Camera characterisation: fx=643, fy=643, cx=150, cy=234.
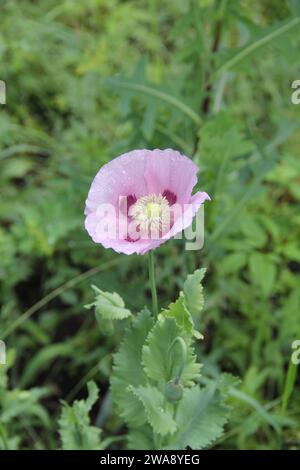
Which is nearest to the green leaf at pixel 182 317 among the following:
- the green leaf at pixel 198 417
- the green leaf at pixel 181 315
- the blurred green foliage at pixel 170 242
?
the green leaf at pixel 181 315

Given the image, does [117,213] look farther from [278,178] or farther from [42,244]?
[278,178]

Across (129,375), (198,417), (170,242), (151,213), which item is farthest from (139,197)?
(170,242)

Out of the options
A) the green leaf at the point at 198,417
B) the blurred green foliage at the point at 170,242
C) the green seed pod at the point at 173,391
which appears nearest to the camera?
the green seed pod at the point at 173,391

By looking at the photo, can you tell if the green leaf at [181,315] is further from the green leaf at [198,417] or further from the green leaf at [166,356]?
the green leaf at [198,417]

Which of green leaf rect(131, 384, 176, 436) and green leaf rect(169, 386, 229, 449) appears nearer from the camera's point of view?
green leaf rect(131, 384, 176, 436)

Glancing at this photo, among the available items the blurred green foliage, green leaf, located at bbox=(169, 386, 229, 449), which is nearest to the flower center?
green leaf, located at bbox=(169, 386, 229, 449)

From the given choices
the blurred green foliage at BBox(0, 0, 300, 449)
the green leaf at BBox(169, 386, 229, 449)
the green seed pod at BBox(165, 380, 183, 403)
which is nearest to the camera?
the green seed pod at BBox(165, 380, 183, 403)

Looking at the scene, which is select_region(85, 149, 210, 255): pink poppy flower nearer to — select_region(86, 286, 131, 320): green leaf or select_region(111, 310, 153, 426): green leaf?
select_region(86, 286, 131, 320): green leaf
